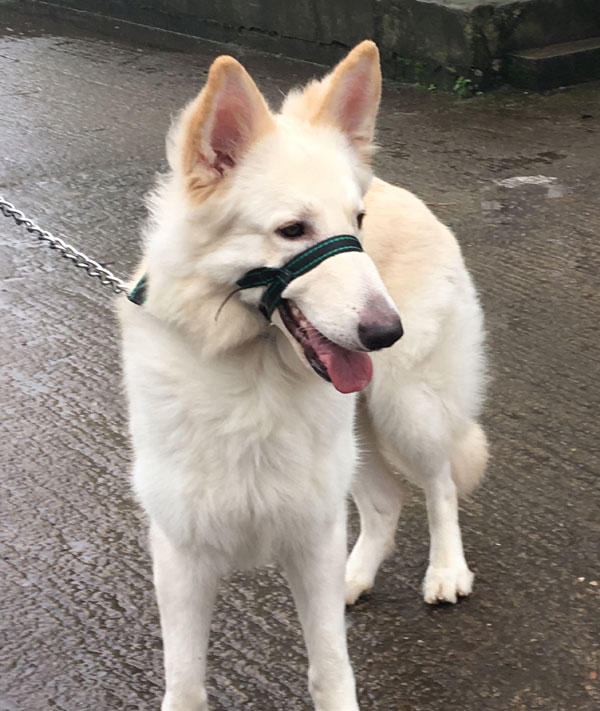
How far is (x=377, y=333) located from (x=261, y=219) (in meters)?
0.42

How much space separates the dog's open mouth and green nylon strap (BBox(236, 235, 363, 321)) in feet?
0.12

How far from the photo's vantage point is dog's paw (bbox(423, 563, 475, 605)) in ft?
11.4

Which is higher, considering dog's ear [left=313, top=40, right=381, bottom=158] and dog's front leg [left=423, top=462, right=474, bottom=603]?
dog's ear [left=313, top=40, right=381, bottom=158]

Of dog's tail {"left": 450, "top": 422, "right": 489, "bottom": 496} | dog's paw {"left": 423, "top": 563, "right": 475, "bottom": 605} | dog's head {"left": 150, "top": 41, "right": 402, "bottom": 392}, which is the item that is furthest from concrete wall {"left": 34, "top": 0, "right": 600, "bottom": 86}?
dog's head {"left": 150, "top": 41, "right": 402, "bottom": 392}

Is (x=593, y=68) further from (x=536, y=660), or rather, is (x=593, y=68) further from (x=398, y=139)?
(x=536, y=660)

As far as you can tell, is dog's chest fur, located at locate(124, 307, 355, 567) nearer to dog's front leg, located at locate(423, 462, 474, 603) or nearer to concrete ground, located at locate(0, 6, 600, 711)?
concrete ground, located at locate(0, 6, 600, 711)

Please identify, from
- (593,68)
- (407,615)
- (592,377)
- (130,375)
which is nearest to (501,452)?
(592,377)

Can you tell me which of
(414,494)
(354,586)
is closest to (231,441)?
(354,586)

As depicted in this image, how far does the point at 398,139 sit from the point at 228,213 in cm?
618

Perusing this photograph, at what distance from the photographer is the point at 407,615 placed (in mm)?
3461

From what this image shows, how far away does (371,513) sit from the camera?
3.63 meters

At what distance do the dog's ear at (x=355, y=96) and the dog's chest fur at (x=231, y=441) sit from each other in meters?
0.62

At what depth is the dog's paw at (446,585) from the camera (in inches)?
136

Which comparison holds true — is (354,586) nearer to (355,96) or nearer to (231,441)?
(231,441)
